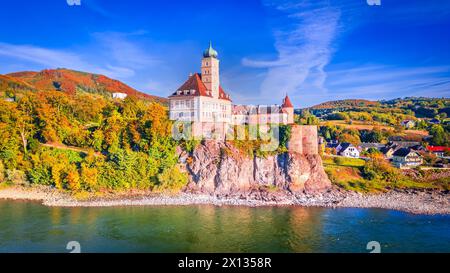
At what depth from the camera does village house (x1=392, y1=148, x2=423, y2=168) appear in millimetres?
39969

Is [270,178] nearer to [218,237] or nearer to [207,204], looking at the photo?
[207,204]

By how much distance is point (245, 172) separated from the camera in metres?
33.5

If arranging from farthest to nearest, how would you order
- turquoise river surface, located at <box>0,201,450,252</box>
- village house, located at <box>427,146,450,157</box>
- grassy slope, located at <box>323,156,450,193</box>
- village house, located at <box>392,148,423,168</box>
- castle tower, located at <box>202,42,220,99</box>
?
village house, located at <box>427,146,450,157</box>, village house, located at <box>392,148,423,168</box>, castle tower, located at <box>202,42,220,99</box>, grassy slope, located at <box>323,156,450,193</box>, turquoise river surface, located at <box>0,201,450,252</box>

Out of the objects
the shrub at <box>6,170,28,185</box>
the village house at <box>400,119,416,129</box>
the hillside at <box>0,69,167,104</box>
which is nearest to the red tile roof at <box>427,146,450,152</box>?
the village house at <box>400,119,416,129</box>

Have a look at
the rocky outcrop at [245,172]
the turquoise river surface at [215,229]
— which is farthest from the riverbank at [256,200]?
the rocky outcrop at [245,172]

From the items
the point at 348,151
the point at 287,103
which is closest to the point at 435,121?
the point at 348,151

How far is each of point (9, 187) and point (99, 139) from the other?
8471 mm

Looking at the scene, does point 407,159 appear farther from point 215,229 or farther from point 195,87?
point 215,229

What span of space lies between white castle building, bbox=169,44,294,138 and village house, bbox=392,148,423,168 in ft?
43.5

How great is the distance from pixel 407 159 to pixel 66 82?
70.6 meters

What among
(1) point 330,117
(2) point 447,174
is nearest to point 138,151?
(2) point 447,174

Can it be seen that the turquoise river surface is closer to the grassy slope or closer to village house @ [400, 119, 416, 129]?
the grassy slope

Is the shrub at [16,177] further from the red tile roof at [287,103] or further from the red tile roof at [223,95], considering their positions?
the red tile roof at [287,103]

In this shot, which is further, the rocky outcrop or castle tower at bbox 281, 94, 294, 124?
castle tower at bbox 281, 94, 294, 124
